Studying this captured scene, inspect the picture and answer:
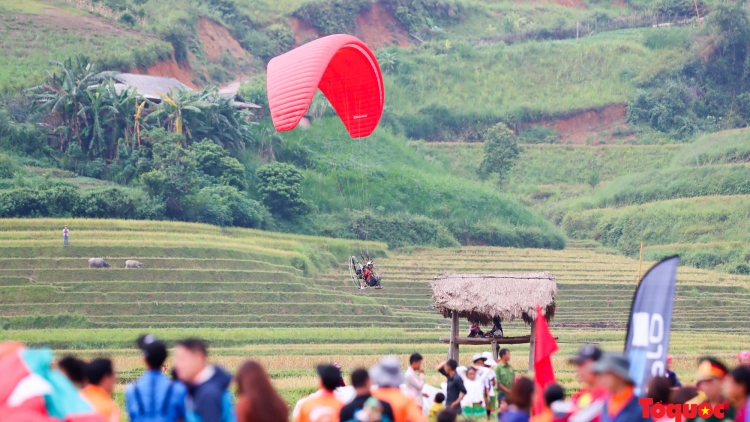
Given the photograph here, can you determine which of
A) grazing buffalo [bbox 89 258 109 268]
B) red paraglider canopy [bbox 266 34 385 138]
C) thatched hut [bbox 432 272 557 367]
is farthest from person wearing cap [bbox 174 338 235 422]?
grazing buffalo [bbox 89 258 109 268]

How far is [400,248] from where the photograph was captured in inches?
1629

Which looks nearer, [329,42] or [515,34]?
[329,42]

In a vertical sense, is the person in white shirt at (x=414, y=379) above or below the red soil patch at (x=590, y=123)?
below

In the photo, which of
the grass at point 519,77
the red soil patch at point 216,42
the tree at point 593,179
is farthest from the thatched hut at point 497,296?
the red soil patch at point 216,42

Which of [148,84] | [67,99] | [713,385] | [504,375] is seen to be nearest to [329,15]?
[148,84]

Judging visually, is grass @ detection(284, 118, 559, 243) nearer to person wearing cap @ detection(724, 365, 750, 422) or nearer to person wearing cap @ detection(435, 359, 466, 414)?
person wearing cap @ detection(435, 359, 466, 414)

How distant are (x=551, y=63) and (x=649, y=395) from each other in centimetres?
6333

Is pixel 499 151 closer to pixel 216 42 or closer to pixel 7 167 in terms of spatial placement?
pixel 216 42

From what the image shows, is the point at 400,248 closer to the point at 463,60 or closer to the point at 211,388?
the point at 463,60

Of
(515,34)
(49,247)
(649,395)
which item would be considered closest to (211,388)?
(649,395)

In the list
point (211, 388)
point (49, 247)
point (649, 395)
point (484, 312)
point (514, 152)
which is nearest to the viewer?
point (211, 388)

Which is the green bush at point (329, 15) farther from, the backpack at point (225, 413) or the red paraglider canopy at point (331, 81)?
the backpack at point (225, 413)

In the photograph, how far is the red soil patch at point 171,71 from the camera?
5132 centimetres

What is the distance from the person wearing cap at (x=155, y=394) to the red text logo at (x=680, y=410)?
3.03 m
